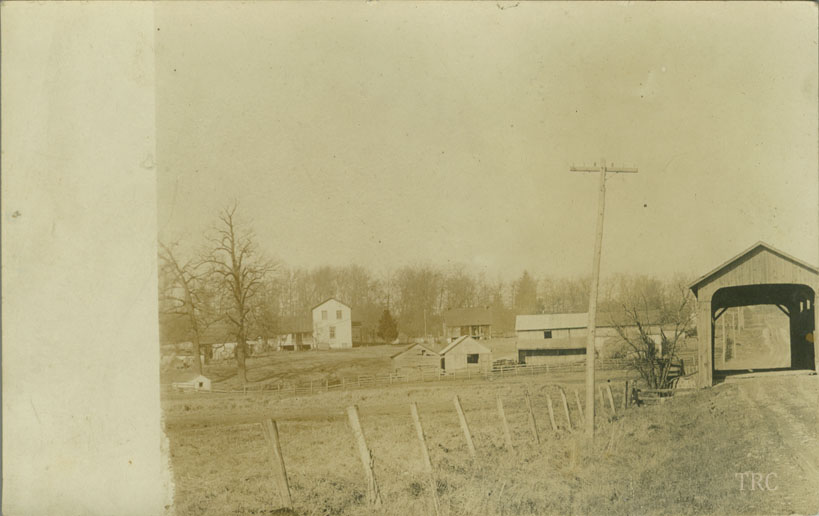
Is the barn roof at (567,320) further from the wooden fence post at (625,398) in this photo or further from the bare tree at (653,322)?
the wooden fence post at (625,398)

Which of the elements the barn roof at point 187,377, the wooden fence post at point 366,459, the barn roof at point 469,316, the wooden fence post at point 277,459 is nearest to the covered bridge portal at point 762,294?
the barn roof at point 469,316

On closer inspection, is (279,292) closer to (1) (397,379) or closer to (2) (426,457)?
(1) (397,379)

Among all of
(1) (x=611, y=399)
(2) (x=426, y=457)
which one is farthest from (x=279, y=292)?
(1) (x=611, y=399)

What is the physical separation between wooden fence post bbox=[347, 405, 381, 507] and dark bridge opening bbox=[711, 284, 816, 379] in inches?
182

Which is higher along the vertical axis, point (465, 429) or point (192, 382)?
point (192, 382)

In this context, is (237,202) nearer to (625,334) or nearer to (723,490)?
(625,334)

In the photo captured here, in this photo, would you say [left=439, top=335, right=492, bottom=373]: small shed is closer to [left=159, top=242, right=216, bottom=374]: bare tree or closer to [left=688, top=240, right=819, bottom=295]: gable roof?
[left=159, top=242, right=216, bottom=374]: bare tree

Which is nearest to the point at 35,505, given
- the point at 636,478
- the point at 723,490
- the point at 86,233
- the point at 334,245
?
the point at 86,233

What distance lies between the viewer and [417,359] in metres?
6.15

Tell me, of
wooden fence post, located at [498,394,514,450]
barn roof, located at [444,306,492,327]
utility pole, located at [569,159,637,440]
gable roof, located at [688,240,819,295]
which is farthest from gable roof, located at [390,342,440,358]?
gable roof, located at [688,240,819,295]

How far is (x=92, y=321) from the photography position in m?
5.70

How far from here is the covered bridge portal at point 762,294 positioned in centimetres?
678

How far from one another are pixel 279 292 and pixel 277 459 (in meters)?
1.68

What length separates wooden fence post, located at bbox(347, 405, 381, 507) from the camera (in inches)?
223
